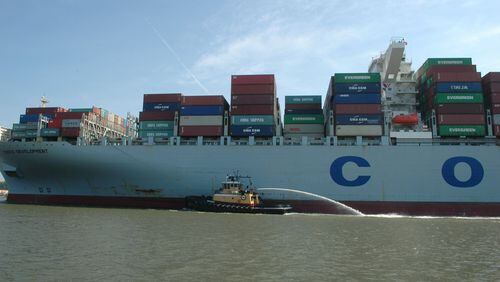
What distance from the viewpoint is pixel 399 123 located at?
3250 cm

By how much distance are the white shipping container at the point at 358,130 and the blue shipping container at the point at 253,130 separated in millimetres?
5355

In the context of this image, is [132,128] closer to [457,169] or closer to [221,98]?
[221,98]

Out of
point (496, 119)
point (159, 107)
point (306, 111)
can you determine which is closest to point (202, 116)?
point (159, 107)

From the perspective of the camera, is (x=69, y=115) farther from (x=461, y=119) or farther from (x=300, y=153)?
(x=461, y=119)

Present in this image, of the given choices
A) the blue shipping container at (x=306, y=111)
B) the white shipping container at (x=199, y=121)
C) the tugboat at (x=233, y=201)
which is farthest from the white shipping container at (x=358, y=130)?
the white shipping container at (x=199, y=121)

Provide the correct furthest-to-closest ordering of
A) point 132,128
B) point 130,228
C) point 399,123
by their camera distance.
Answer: point 132,128 → point 399,123 → point 130,228

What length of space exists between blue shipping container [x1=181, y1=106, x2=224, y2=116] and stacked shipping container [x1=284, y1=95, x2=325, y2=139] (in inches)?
230

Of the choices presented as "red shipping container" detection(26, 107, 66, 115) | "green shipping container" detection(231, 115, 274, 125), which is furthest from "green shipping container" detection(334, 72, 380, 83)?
"red shipping container" detection(26, 107, 66, 115)

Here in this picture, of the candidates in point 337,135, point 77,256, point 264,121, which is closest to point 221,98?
point 264,121

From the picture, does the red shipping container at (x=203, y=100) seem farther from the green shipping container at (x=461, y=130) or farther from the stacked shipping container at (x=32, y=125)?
the green shipping container at (x=461, y=130)

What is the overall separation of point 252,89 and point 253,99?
93 cm

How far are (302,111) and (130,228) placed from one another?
66.4 ft

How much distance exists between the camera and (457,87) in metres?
31.4

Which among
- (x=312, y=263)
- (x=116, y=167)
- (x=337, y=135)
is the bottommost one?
(x=312, y=263)
